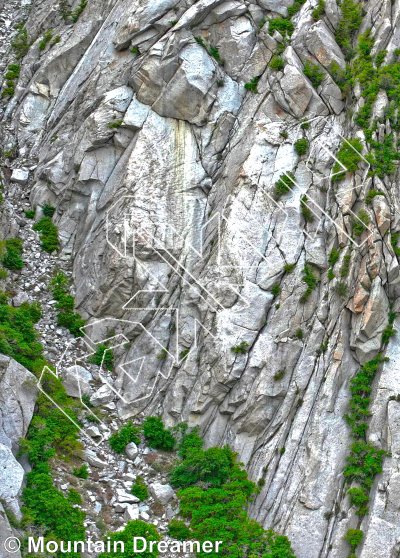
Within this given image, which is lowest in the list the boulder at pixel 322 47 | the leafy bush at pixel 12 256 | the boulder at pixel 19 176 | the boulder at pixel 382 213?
the leafy bush at pixel 12 256

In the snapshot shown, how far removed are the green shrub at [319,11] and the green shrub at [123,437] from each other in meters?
19.4

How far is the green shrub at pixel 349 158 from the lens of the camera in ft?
89.8

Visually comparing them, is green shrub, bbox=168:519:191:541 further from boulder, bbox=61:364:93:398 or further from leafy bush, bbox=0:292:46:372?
leafy bush, bbox=0:292:46:372

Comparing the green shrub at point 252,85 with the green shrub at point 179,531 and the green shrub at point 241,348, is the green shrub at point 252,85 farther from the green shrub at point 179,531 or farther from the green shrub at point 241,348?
the green shrub at point 179,531

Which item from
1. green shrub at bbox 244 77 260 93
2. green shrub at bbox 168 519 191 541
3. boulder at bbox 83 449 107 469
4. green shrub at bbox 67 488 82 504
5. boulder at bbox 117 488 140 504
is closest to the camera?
green shrub at bbox 168 519 191 541

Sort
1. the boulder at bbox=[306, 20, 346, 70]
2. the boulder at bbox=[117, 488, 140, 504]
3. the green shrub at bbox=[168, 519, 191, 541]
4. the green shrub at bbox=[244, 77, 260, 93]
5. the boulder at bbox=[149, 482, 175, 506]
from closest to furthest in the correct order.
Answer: the green shrub at bbox=[168, 519, 191, 541], the boulder at bbox=[117, 488, 140, 504], the boulder at bbox=[149, 482, 175, 506], the boulder at bbox=[306, 20, 346, 70], the green shrub at bbox=[244, 77, 260, 93]

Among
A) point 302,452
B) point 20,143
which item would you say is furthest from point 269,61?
point 302,452

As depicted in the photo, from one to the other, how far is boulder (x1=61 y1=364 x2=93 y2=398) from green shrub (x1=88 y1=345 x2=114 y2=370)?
1056 millimetres

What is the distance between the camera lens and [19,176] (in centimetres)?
3509

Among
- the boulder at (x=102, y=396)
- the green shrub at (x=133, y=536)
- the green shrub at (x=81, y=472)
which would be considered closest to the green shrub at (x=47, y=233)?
the boulder at (x=102, y=396)

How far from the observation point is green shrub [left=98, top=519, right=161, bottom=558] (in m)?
21.6

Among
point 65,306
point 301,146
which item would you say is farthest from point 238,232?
point 65,306

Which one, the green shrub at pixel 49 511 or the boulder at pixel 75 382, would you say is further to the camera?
the boulder at pixel 75 382

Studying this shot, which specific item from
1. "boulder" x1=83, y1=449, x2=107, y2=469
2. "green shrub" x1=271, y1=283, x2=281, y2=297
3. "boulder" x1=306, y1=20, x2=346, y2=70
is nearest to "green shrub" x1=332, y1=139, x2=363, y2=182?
"boulder" x1=306, y1=20, x2=346, y2=70
